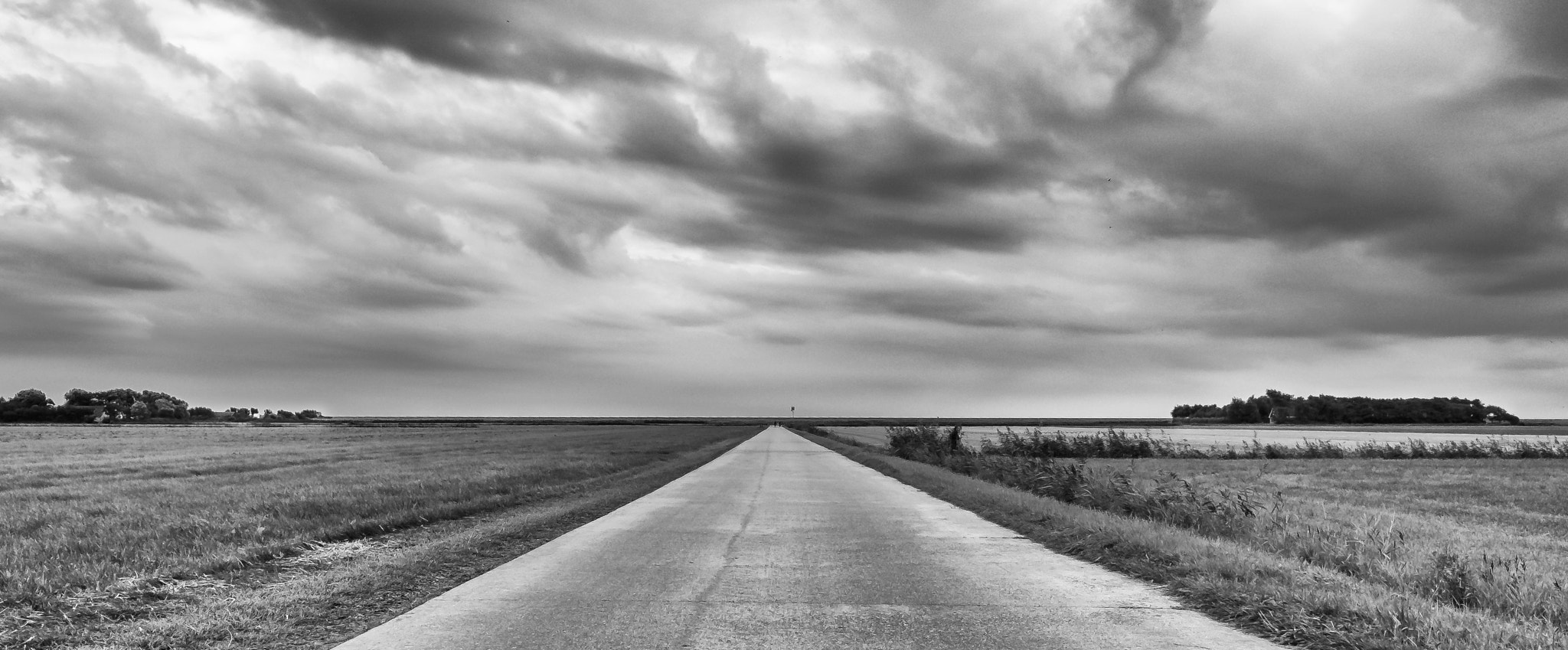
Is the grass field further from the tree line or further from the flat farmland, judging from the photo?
the tree line

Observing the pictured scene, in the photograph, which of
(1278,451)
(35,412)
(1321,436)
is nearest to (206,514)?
(1278,451)

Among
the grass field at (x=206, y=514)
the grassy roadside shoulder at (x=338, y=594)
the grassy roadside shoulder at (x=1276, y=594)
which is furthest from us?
the grass field at (x=206, y=514)

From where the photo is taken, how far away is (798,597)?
27.8ft

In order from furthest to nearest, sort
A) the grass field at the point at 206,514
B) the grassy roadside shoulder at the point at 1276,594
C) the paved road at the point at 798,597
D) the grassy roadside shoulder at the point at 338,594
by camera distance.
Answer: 1. the grass field at the point at 206,514
2. the grassy roadside shoulder at the point at 338,594
3. the paved road at the point at 798,597
4. the grassy roadside shoulder at the point at 1276,594

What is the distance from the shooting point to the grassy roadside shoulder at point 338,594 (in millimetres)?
7113

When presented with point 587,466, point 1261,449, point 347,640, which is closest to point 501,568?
point 347,640

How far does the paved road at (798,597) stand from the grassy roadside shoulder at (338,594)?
476 mm

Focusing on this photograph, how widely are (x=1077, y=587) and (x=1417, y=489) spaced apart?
25764mm

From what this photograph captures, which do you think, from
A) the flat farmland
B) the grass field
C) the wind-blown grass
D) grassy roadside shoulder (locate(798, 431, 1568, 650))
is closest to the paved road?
grassy roadside shoulder (locate(798, 431, 1568, 650))

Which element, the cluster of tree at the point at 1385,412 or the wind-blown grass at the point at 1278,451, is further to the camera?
the cluster of tree at the point at 1385,412

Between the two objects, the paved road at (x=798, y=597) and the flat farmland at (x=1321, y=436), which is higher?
the flat farmland at (x=1321, y=436)

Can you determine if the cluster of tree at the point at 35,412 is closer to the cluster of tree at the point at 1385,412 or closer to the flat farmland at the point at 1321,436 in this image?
the flat farmland at the point at 1321,436

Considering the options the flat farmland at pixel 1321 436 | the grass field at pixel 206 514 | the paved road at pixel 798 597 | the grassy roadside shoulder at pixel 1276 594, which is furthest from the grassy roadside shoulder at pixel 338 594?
the flat farmland at pixel 1321 436

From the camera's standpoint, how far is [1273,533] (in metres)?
13.2
